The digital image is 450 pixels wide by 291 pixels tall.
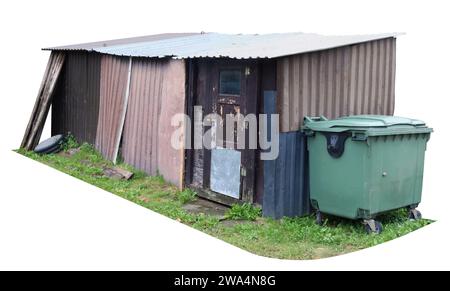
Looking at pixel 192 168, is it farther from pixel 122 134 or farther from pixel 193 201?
pixel 122 134

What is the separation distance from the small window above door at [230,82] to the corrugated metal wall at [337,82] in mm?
989

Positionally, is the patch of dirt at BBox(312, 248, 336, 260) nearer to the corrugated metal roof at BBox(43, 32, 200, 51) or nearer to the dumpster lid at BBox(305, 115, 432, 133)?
the dumpster lid at BBox(305, 115, 432, 133)

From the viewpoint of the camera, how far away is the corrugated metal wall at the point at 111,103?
12.6 metres

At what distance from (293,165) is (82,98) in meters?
7.33

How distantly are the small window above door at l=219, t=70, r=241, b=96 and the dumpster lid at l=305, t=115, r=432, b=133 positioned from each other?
1.29 meters

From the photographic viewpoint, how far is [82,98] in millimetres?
14398

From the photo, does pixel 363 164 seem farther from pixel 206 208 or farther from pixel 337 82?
pixel 206 208

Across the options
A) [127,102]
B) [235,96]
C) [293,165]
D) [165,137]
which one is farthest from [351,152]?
[127,102]

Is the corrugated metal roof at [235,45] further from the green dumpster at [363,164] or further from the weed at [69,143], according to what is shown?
the weed at [69,143]

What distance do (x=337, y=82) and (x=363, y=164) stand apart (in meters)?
1.70

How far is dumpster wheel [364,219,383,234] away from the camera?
8250 mm

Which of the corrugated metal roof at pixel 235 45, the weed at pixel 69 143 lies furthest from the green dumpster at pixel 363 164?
the weed at pixel 69 143

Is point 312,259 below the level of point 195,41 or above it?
below

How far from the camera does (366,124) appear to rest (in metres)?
8.10
